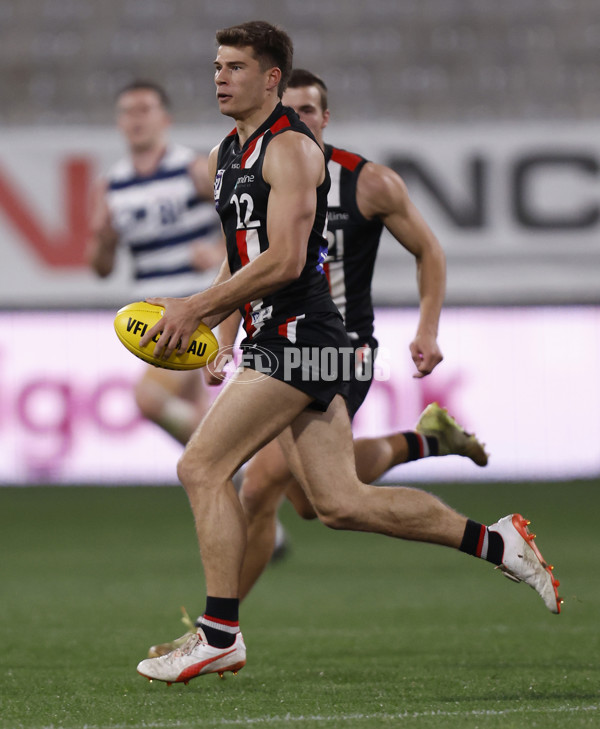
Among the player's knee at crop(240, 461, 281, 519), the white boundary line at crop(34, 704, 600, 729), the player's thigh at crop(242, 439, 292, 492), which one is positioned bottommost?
the white boundary line at crop(34, 704, 600, 729)

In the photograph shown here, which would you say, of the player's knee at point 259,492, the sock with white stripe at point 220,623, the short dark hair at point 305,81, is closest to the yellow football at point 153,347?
the sock with white stripe at point 220,623

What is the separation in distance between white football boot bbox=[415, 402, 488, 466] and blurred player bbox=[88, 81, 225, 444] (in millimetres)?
1811

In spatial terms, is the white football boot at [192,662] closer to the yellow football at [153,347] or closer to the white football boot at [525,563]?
the yellow football at [153,347]

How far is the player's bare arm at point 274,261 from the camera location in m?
3.99

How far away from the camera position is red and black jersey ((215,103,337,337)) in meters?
4.14

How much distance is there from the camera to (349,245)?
5.23 meters

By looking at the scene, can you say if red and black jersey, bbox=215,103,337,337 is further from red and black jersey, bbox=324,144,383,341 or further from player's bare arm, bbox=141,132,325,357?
red and black jersey, bbox=324,144,383,341

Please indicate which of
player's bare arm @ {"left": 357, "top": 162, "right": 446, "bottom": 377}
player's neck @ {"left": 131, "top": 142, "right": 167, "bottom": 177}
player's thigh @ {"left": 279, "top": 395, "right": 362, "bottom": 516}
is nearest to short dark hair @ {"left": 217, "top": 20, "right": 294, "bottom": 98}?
player's bare arm @ {"left": 357, "top": 162, "right": 446, "bottom": 377}

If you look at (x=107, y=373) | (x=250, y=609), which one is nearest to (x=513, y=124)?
(x=107, y=373)

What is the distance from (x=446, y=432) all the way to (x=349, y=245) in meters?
0.95

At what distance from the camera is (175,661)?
397 cm

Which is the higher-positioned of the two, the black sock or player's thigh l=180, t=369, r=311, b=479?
player's thigh l=180, t=369, r=311, b=479

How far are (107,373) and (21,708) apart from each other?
944cm

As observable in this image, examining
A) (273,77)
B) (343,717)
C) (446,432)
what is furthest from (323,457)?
(446,432)
